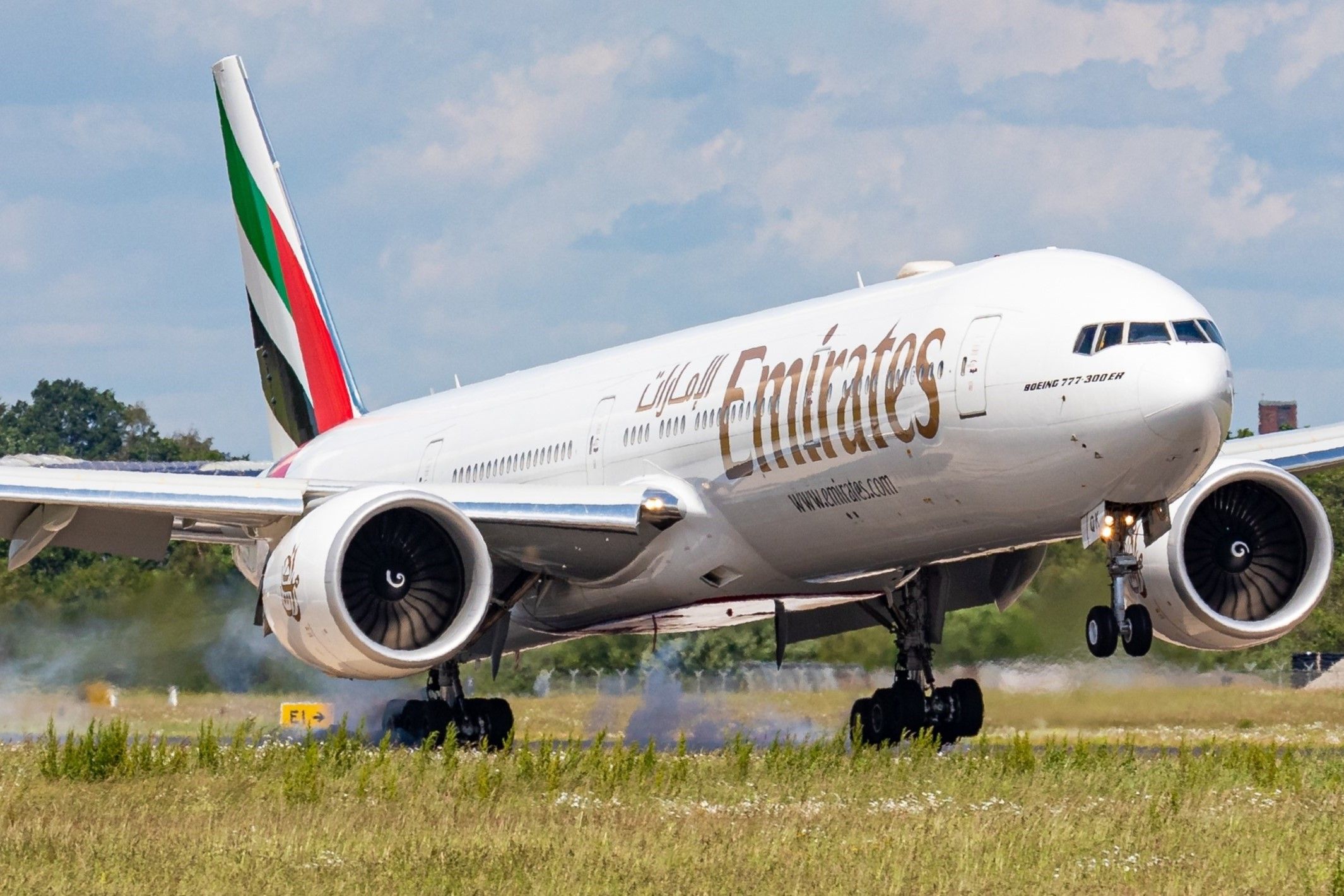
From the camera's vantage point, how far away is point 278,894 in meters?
11.3

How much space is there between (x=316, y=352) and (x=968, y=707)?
37.2ft

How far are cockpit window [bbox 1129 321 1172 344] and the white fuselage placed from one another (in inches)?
4.0

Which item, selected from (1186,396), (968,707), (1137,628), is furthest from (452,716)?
(1186,396)

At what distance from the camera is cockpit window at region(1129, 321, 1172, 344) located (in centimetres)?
1684

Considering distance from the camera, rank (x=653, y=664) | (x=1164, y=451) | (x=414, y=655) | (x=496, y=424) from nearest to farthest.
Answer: (x=1164, y=451) < (x=414, y=655) < (x=496, y=424) < (x=653, y=664)

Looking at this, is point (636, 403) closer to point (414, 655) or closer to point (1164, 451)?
point (414, 655)

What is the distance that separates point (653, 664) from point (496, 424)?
5.70 meters

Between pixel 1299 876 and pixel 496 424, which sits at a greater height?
pixel 496 424

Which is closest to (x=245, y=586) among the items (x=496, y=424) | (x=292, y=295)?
(x=292, y=295)

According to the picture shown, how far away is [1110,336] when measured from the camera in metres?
17.0

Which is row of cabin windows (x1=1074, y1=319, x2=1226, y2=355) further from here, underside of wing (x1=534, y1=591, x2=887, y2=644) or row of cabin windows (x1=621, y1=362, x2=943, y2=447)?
underside of wing (x1=534, y1=591, x2=887, y2=644)

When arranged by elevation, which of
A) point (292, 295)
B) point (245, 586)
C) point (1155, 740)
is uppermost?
point (292, 295)

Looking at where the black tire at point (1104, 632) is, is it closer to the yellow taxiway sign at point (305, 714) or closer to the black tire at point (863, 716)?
the black tire at point (863, 716)

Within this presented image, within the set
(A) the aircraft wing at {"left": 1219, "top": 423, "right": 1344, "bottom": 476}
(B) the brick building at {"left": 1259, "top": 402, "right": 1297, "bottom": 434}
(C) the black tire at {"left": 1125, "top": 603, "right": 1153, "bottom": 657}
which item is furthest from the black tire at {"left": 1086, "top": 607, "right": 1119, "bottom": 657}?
(B) the brick building at {"left": 1259, "top": 402, "right": 1297, "bottom": 434}
